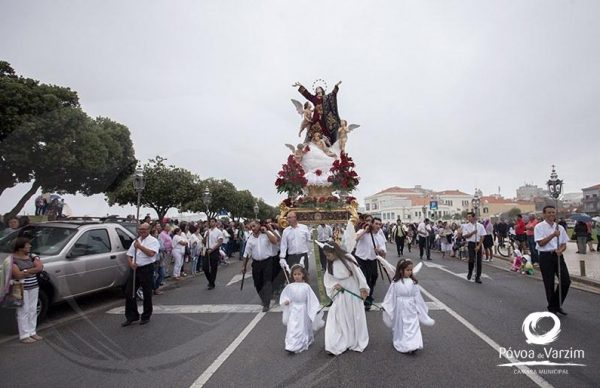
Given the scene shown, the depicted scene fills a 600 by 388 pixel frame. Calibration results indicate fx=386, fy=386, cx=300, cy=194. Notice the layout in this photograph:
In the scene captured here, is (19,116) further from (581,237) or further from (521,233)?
(581,237)

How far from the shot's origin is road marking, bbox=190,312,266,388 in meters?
4.30

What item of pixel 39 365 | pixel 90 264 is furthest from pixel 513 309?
pixel 90 264

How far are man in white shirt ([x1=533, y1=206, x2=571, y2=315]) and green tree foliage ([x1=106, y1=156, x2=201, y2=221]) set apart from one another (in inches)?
1072

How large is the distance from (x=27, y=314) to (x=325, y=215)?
18.5 ft

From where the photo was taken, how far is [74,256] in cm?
766

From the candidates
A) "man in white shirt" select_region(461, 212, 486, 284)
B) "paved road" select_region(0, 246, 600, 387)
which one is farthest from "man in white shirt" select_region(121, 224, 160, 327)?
"man in white shirt" select_region(461, 212, 486, 284)

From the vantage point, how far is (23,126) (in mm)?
16219

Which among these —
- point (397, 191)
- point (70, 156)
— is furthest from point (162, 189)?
point (397, 191)

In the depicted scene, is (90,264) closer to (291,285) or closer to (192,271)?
(291,285)

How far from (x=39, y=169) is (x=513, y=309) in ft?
65.7

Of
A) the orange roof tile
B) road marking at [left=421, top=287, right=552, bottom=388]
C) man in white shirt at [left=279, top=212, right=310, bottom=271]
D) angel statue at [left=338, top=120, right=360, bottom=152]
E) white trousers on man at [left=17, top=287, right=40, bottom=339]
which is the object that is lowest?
road marking at [left=421, top=287, right=552, bottom=388]

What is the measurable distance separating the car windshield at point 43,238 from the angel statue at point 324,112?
246 inches

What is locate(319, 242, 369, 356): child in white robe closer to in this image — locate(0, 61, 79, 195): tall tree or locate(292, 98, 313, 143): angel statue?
locate(292, 98, 313, 143): angel statue

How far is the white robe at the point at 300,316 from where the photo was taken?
534 centimetres
